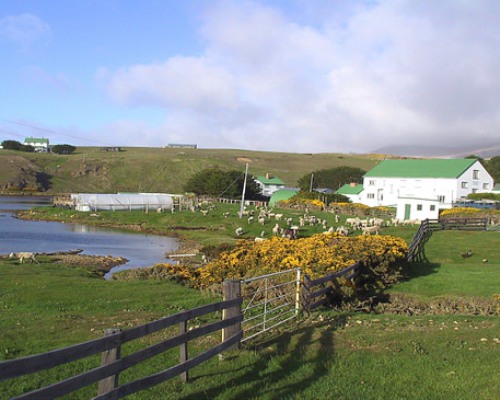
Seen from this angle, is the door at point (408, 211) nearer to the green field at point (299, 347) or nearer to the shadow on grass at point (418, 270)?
the shadow on grass at point (418, 270)

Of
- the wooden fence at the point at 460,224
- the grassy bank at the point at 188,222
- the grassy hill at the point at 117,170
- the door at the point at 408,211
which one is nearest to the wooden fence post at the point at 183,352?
the grassy bank at the point at 188,222

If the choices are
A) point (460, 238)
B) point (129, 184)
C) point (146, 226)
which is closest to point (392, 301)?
point (460, 238)

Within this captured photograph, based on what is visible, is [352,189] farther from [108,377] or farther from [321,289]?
[108,377]

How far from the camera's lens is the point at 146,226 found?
68562 millimetres

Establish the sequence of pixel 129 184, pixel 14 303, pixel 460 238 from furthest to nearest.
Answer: pixel 129 184 → pixel 460 238 → pixel 14 303

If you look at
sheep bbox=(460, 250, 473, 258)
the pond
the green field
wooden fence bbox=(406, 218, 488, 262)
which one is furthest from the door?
the green field

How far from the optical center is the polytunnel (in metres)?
85.1

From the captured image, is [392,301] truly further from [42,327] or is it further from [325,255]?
[42,327]

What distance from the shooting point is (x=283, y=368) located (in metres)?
9.41

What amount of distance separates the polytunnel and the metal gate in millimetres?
67434

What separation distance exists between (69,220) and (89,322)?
64.2 meters

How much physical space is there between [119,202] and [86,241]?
37.0 metres

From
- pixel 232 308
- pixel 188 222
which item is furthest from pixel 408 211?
pixel 232 308

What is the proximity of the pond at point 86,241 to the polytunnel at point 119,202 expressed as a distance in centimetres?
1578
